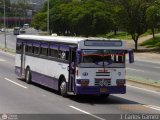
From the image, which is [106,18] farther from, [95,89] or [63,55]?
[95,89]

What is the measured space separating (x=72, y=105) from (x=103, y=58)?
8.03 ft

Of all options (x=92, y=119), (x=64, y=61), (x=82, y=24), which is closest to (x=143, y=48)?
(x=82, y=24)

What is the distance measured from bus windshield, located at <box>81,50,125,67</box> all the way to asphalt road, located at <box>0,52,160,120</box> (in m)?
1.48

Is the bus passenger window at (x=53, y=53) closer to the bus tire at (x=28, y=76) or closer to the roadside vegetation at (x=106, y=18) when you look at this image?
the bus tire at (x=28, y=76)

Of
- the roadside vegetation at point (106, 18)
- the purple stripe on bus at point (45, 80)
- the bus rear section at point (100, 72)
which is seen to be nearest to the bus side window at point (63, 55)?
the purple stripe on bus at point (45, 80)

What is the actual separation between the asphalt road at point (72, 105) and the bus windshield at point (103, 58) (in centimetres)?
148

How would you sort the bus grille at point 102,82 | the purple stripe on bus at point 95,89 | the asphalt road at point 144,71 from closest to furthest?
1. the purple stripe on bus at point 95,89
2. the bus grille at point 102,82
3. the asphalt road at point 144,71

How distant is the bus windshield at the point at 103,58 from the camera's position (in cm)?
1953

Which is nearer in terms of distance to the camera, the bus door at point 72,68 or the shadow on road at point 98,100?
the shadow on road at point 98,100

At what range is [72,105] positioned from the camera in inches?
728

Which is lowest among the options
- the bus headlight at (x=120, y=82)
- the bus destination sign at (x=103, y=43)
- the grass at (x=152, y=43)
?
the grass at (x=152, y=43)

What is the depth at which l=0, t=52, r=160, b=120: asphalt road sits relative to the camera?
52.5ft

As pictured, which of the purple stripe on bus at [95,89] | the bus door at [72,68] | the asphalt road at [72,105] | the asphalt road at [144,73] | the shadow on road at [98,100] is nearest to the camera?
the asphalt road at [72,105]

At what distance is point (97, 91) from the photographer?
64.1ft
